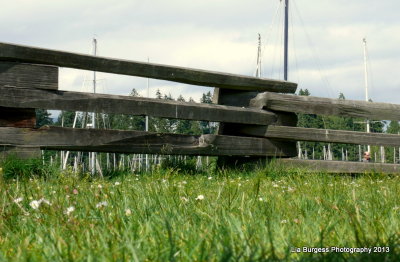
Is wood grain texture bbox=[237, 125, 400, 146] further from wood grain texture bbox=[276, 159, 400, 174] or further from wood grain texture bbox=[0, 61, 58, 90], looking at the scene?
wood grain texture bbox=[0, 61, 58, 90]

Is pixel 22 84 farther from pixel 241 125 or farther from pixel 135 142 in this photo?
pixel 241 125

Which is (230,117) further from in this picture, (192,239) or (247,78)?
(192,239)

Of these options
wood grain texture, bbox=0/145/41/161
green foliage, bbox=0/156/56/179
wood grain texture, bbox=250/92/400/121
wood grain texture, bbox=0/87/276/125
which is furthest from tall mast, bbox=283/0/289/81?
green foliage, bbox=0/156/56/179

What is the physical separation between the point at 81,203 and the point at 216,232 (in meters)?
1.21

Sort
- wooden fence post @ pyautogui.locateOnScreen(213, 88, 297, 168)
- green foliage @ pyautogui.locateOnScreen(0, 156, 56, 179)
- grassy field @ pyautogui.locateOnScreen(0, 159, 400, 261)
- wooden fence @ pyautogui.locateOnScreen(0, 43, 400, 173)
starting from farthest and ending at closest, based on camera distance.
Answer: wooden fence post @ pyautogui.locateOnScreen(213, 88, 297, 168) → wooden fence @ pyautogui.locateOnScreen(0, 43, 400, 173) → green foliage @ pyautogui.locateOnScreen(0, 156, 56, 179) → grassy field @ pyautogui.locateOnScreen(0, 159, 400, 261)

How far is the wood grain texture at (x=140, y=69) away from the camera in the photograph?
6059 millimetres

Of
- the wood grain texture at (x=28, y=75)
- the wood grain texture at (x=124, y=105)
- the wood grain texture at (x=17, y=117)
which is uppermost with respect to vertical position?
the wood grain texture at (x=28, y=75)

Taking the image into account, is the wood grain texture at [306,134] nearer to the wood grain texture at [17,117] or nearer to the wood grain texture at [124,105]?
the wood grain texture at [124,105]

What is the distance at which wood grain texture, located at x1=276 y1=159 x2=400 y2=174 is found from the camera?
25.0 ft

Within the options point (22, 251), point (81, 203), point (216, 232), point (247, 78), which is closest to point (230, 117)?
point (247, 78)

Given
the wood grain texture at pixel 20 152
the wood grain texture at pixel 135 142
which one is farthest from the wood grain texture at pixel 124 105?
the wood grain texture at pixel 20 152

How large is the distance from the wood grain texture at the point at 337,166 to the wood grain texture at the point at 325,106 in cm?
71

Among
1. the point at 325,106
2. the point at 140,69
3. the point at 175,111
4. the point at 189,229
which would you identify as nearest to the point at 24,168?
the point at 140,69

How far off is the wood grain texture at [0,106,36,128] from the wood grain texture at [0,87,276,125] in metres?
0.16
